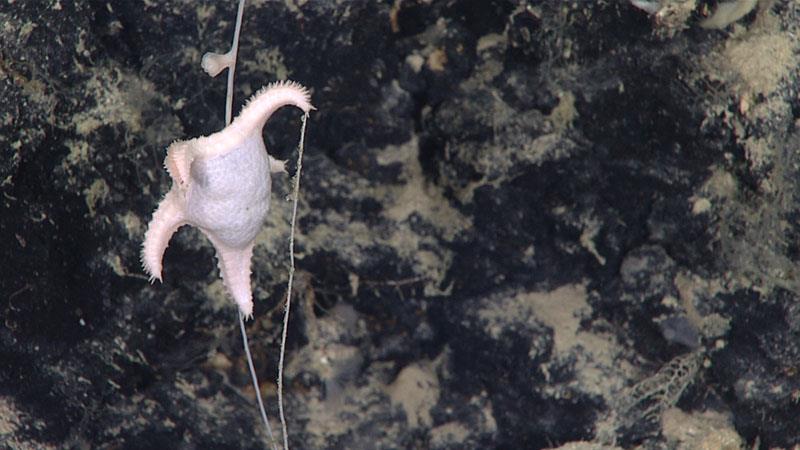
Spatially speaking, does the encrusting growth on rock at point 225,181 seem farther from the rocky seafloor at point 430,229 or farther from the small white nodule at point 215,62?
the rocky seafloor at point 430,229

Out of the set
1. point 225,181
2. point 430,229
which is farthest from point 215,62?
point 430,229

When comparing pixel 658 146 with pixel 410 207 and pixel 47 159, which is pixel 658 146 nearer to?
pixel 410 207

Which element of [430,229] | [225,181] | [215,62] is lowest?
[430,229]

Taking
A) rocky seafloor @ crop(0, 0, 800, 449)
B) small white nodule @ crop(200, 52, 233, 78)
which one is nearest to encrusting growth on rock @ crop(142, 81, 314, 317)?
small white nodule @ crop(200, 52, 233, 78)

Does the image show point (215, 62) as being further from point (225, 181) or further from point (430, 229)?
point (430, 229)

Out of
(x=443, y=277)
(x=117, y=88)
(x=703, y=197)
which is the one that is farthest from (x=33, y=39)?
(x=703, y=197)

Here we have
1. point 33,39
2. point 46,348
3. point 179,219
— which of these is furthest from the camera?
point 46,348
